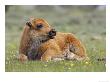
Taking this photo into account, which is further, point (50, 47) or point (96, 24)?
point (96, 24)

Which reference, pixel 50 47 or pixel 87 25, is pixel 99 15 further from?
pixel 50 47

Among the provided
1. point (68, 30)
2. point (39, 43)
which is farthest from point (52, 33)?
point (68, 30)

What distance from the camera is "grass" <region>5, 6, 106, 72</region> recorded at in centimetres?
1206

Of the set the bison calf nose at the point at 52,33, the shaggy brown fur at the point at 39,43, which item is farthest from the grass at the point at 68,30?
the bison calf nose at the point at 52,33

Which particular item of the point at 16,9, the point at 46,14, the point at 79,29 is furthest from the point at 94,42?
the point at 16,9

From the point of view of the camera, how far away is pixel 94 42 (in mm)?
16266

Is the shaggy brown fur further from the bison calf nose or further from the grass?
the grass

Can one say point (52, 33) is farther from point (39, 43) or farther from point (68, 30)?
point (68, 30)

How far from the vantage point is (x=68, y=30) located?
60.1 feet

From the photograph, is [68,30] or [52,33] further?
[68,30]

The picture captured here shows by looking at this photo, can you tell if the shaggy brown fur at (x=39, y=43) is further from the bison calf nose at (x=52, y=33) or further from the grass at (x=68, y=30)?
the grass at (x=68, y=30)

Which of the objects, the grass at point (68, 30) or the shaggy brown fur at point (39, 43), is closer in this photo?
the grass at point (68, 30)

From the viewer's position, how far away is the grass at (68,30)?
39.6 feet
